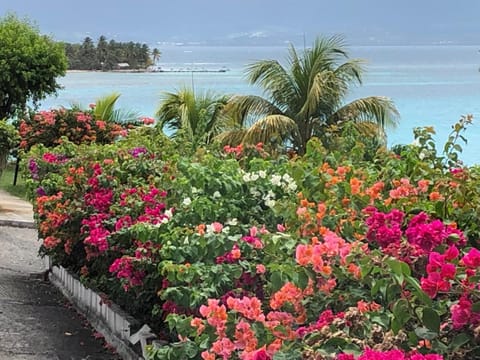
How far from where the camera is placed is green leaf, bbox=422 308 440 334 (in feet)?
7.41

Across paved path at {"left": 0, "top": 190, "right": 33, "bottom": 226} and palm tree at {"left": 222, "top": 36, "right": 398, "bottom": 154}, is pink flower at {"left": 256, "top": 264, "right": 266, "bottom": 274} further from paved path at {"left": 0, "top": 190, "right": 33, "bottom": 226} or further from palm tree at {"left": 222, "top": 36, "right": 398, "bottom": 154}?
palm tree at {"left": 222, "top": 36, "right": 398, "bottom": 154}

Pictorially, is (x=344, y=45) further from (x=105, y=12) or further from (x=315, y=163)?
(x=105, y=12)

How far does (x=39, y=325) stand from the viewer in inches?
231

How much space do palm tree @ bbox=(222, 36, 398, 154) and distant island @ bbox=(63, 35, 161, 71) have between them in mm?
22446

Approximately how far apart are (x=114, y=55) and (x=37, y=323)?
3366cm

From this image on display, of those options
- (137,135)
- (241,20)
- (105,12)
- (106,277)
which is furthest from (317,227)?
(105,12)

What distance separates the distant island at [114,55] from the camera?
117 ft

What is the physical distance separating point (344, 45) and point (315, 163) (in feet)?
27.9

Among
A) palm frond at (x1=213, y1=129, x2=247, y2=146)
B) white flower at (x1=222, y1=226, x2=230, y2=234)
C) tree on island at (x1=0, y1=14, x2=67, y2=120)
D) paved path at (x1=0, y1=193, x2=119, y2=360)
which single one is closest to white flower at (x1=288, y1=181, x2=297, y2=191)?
white flower at (x1=222, y1=226, x2=230, y2=234)

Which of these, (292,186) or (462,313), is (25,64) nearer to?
(292,186)

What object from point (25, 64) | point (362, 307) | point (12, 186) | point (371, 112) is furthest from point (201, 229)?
point (25, 64)

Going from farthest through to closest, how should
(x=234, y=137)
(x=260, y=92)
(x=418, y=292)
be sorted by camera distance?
1. (x=260, y=92)
2. (x=234, y=137)
3. (x=418, y=292)

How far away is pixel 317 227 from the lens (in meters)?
3.39

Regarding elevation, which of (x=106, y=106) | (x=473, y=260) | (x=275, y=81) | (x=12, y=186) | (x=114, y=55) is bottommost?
(x=12, y=186)
